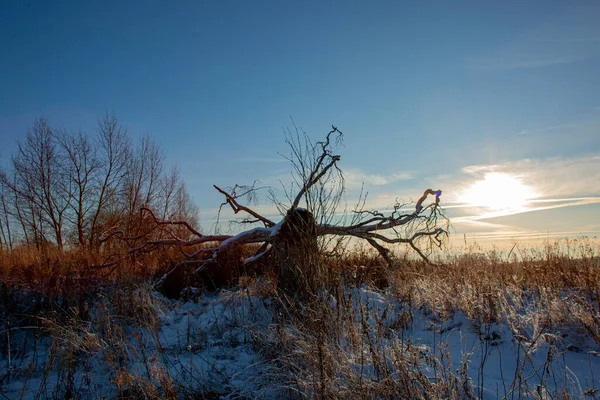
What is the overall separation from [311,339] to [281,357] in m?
0.34

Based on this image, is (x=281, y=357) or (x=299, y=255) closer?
(x=281, y=357)

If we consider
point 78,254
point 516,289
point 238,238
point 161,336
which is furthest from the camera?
point 78,254

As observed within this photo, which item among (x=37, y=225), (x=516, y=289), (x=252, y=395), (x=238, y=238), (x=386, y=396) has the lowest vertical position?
(x=252, y=395)

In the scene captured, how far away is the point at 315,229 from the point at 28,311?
185 inches

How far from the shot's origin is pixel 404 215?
8578 mm

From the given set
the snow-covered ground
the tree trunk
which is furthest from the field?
the tree trunk

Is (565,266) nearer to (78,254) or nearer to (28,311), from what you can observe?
(28,311)

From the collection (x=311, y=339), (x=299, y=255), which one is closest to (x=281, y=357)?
(x=311, y=339)

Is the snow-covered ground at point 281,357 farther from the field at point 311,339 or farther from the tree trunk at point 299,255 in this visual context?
the tree trunk at point 299,255

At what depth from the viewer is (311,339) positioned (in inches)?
139

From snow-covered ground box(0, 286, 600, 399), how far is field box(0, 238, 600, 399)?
0.02m

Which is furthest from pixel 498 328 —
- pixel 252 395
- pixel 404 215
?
pixel 404 215

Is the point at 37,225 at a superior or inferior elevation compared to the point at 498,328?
superior

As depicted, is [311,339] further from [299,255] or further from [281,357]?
[299,255]
